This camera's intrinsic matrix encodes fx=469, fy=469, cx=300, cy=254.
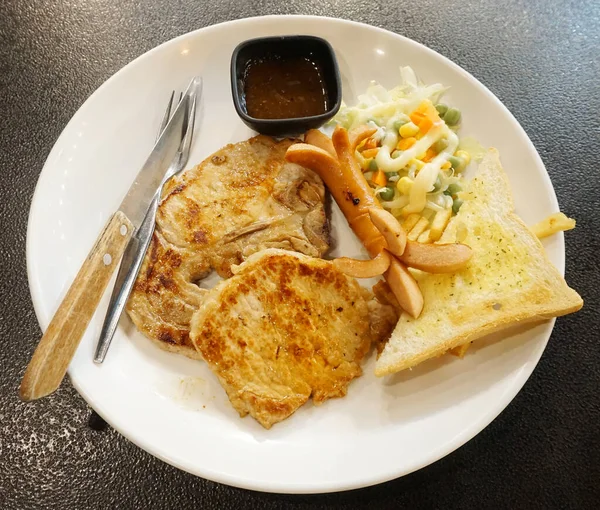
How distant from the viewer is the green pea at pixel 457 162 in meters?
2.96

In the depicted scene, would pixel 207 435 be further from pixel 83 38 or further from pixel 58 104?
pixel 83 38

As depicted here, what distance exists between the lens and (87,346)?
2.45m

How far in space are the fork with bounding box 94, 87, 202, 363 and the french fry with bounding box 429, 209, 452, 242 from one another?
63.5 inches

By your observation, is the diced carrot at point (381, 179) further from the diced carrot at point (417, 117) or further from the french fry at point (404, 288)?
the french fry at point (404, 288)

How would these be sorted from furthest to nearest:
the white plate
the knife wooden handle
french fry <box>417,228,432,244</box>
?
french fry <box>417,228,432,244</box>, the white plate, the knife wooden handle

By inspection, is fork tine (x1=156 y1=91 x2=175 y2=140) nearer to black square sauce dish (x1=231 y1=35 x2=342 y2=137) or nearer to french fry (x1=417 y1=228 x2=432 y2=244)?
black square sauce dish (x1=231 y1=35 x2=342 y2=137)

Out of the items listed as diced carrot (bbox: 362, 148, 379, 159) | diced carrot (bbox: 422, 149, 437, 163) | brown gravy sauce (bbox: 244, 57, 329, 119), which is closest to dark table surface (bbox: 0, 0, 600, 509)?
diced carrot (bbox: 422, 149, 437, 163)

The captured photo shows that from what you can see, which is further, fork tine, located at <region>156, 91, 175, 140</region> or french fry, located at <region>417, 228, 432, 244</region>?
fork tine, located at <region>156, 91, 175, 140</region>

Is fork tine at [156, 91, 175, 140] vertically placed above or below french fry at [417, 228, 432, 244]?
above

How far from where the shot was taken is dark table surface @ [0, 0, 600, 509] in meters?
2.51

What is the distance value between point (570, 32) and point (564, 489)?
11.9 ft

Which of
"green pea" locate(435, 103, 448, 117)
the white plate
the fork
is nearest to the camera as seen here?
the white plate

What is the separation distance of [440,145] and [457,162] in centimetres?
16

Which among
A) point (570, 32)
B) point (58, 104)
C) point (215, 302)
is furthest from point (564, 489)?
point (58, 104)
